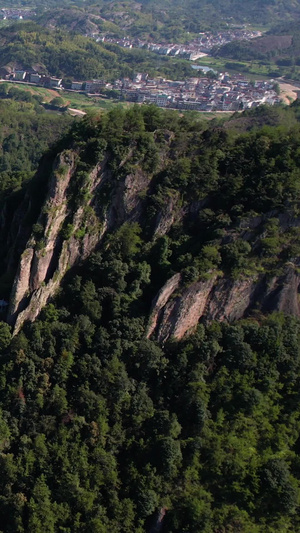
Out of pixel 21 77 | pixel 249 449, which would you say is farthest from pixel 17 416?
pixel 21 77

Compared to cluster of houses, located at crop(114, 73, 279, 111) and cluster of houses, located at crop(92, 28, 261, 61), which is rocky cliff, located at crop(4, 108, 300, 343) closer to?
cluster of houses, located at crop(114, 73, 279, 111)

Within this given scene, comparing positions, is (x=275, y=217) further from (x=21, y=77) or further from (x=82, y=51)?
(x=82, y=51)

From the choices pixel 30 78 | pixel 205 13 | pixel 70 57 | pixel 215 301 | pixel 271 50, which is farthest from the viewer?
pixel 205 13

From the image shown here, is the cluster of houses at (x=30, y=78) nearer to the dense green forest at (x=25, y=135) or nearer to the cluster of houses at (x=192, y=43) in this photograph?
the dense green forest at (x=25, y=135)

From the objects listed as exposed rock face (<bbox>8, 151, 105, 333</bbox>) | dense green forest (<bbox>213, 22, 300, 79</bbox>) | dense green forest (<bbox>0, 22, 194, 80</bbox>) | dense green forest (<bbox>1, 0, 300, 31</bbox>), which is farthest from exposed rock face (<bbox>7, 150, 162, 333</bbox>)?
dense green forest (<bbox>1, 0, 300, 31</bbox>)

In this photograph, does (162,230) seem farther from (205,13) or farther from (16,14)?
(16,14)

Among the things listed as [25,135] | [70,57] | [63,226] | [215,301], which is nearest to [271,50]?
[70,57]
